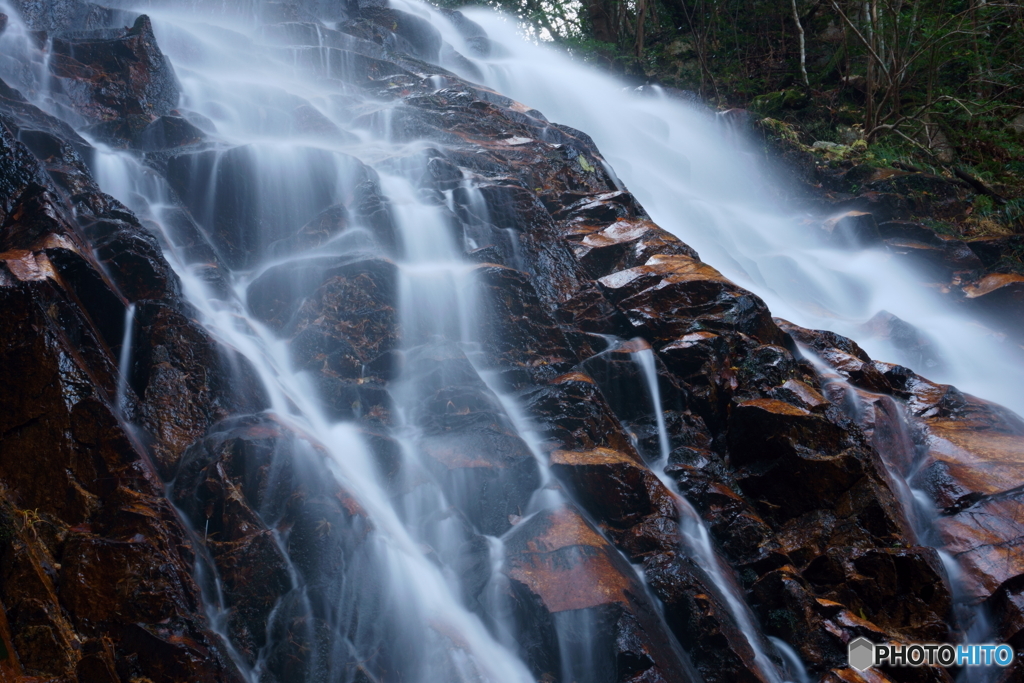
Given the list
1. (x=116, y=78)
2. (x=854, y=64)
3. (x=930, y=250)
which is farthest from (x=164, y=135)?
(x=854, y=64)

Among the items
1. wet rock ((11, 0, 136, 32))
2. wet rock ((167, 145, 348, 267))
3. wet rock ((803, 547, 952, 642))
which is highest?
wet rock ((11, 0, 136, 32))

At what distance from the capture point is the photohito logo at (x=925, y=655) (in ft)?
14.9

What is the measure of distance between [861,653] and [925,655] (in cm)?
53

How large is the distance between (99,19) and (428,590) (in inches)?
500

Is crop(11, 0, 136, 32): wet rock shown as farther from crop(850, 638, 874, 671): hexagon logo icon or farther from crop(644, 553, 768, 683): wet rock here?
crop(850, 638, 874, 671): hexagon logo icon

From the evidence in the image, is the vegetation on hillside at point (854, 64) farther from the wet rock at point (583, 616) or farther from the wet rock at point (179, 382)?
the wet rock at point (179, 382)

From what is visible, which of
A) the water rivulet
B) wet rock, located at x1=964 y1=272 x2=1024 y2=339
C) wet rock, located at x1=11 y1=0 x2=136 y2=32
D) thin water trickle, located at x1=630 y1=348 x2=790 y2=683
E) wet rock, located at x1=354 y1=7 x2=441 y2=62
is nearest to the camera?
the water rivulet

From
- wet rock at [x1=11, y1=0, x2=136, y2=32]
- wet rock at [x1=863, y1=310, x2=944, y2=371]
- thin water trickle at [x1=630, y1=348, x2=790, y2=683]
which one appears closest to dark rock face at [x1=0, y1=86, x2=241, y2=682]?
thin water trickle at [x1=630, y1=348, x2=790, y2=683]

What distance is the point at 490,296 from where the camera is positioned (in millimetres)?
6695

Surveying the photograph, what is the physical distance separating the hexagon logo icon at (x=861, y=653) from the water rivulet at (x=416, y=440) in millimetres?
108

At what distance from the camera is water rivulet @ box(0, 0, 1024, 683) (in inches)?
141

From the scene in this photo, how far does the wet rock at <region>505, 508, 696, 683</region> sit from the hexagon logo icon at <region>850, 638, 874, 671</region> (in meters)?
1.29

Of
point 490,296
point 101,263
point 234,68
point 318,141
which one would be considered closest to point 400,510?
point 490,296

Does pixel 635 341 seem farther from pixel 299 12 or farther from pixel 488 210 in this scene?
pixel 299 12
